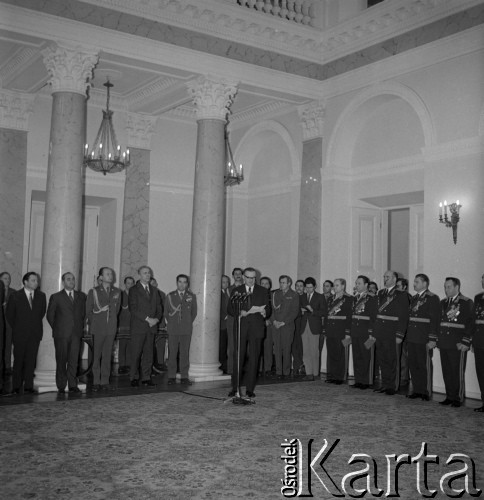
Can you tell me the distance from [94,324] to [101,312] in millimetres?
195

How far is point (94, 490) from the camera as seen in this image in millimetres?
4523

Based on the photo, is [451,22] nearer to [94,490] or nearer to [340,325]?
[340,325]

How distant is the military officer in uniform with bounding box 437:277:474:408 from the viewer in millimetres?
8219

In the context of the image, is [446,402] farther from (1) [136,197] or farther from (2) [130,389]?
(1) [136,197]

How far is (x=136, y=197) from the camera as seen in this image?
13.2m

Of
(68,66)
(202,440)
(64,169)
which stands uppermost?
(68,66)

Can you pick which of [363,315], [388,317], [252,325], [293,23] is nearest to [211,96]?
[293,23]

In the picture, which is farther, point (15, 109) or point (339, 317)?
point (15, 109)

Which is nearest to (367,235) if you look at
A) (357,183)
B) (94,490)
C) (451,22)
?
(357,183)

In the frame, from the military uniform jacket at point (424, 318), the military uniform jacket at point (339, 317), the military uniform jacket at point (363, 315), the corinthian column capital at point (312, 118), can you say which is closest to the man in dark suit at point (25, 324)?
the military uniform jacket at point (339, 317)

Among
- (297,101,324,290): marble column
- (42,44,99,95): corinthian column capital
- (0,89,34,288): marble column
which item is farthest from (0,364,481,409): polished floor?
(42,44,99,95): corinthian column capital

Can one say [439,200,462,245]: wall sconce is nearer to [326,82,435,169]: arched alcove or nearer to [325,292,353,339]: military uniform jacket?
[326,82,435,169]: arched alcove

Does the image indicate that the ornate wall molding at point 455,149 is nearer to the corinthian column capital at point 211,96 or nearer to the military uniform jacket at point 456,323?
the military uniform jacket at point 456,323

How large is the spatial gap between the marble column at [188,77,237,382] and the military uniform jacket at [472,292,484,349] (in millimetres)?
4145
